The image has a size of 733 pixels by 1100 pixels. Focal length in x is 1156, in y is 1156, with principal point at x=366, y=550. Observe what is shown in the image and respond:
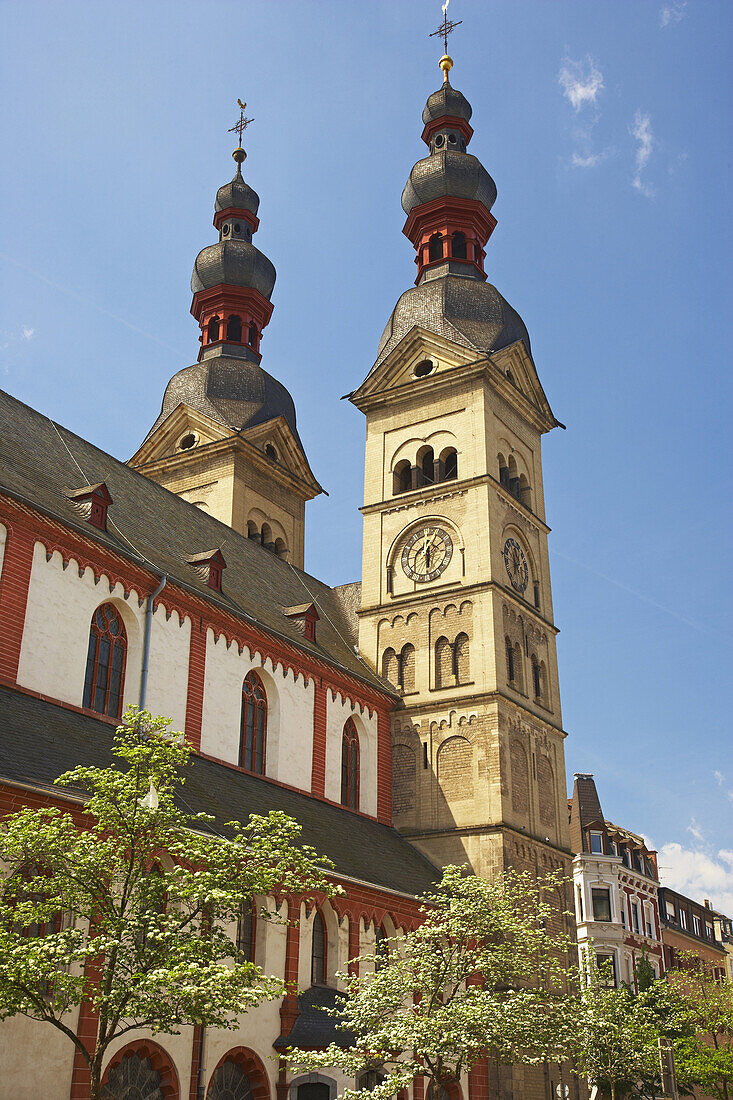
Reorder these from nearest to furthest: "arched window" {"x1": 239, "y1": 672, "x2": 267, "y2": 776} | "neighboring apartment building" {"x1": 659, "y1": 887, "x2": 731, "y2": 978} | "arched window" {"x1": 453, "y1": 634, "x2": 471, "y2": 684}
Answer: "arched window" {"x1": 239, "y1": 672, "x2": 267, "y2": 776} < "arched window" {"x1": 453, "y1": 634, "x2": 471, "y2": 684} < "neighboring apartment building" {"x1": 659, "y1": 887, "x2": 731, "y2": 978}

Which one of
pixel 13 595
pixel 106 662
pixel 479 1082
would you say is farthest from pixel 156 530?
pixel 479 1082

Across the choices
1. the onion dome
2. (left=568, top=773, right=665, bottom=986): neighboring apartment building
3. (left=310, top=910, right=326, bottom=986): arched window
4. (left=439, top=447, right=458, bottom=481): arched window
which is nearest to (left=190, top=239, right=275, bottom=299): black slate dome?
the onion dome

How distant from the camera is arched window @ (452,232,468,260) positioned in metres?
43.6

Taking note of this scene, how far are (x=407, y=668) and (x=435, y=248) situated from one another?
56.5 feet

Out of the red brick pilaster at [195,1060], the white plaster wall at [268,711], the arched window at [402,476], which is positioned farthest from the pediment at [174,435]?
the red brick pilaster at [195,1060]

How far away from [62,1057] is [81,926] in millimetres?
1893

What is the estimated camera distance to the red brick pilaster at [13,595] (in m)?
22.2

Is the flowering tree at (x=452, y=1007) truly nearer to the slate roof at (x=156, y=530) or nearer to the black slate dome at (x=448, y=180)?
the slate roof at (x=156, y=530)

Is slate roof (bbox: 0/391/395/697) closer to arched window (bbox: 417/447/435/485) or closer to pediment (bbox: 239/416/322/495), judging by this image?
arched window (bbox: 417/447/435/485)

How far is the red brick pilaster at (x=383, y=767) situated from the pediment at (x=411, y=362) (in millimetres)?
11804

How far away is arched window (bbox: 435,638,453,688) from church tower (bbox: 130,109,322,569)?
36.0 ft

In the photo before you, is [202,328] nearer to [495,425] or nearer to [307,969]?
[495,425]

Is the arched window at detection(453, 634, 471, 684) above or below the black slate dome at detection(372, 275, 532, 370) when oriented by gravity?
below

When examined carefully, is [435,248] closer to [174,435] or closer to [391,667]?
[174,435]
